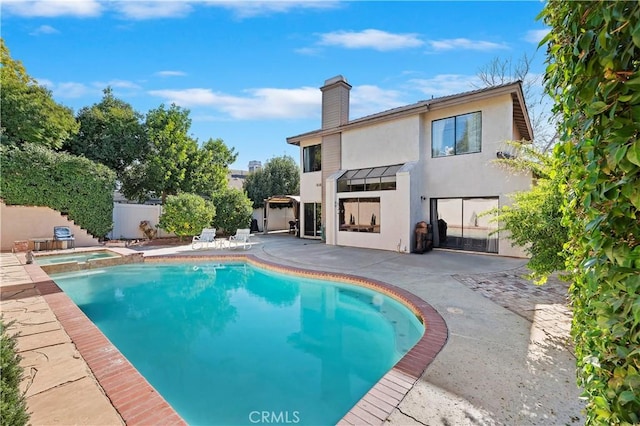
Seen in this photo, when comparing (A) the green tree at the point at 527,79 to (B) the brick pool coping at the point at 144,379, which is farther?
(A) the green tree at the point at 527,79

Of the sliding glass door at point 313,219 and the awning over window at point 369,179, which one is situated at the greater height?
the awning over window at point 369,179

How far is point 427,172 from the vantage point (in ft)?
51.5

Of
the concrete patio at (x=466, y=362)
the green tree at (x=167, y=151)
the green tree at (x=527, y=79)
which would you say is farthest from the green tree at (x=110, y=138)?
the green tree at (x=527, y=79)

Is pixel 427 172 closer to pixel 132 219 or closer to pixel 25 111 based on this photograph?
pixel 132 219

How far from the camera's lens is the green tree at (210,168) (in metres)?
24.1

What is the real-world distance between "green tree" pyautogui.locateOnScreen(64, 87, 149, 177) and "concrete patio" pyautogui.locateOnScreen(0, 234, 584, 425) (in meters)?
17.8

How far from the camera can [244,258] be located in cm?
1455

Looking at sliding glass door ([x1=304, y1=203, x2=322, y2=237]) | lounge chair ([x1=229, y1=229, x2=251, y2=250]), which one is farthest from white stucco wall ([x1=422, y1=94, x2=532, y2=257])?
lounge chair ([x1=229, y1=229, x2=251, y2=250])

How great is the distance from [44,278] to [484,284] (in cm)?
1368

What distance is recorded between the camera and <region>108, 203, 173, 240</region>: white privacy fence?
19703 mm

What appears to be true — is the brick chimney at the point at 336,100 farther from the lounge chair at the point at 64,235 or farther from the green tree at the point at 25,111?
the green tree at the point at 25,111

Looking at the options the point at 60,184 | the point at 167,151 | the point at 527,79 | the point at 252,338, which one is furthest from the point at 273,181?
the point at 527,79

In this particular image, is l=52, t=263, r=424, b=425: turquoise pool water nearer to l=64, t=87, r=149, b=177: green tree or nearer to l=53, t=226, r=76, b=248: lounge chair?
l=53, t=226, r=76, b=248: lounge chair

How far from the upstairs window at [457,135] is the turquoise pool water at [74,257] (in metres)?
17.6
